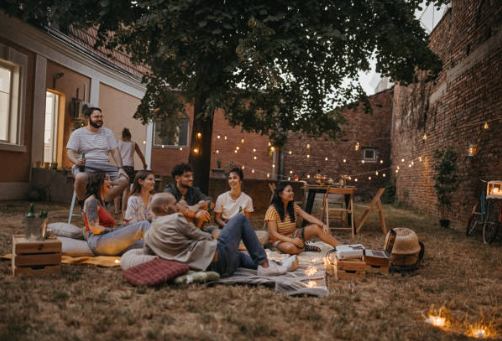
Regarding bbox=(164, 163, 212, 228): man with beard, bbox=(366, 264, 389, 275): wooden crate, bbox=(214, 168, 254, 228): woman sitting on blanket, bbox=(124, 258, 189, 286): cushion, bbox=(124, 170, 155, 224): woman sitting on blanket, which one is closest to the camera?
bbox=(124, 258, 189, 286): cushion

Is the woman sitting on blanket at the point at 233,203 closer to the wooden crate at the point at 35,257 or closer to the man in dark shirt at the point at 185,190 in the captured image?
the man in dark shirt at the point at 185,190

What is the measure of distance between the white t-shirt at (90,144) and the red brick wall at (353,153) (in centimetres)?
1233

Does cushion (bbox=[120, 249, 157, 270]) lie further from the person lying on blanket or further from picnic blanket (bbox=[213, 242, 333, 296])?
picnic blanket (bbox=[213, 242, 333, 296])

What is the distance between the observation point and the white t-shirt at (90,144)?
5.66 metres

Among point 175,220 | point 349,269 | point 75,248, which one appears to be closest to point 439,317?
point 349,269

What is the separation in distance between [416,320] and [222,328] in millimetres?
1323

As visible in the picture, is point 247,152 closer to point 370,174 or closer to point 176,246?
point 370,174

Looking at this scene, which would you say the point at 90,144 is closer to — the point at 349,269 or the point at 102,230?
the point at 102,230

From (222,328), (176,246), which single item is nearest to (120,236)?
(176,246)

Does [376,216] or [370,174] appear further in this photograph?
[370,174]

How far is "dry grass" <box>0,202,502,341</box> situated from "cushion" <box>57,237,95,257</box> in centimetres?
45

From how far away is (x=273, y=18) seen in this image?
567 cm

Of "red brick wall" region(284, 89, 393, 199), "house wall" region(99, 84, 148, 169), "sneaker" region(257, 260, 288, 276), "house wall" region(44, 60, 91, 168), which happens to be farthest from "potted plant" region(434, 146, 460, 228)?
"house wall" region(99, 84, 148, 169)

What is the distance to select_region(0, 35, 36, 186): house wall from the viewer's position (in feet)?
28.8
